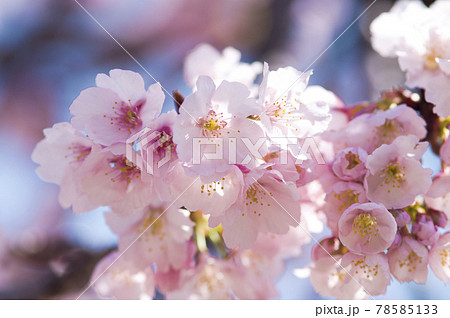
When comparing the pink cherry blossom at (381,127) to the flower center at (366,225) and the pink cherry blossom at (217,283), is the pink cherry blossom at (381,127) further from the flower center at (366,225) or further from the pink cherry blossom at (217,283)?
the pink cherry blossom at (217,283)

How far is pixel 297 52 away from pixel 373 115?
716mm

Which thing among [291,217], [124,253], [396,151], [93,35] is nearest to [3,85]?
[93,35]

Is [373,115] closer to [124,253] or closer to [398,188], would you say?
[398,188]

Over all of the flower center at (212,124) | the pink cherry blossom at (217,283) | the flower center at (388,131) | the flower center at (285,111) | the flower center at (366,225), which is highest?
the flower center at (285,111)

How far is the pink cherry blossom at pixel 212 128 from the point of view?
72 centimetres

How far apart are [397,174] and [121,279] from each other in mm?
786

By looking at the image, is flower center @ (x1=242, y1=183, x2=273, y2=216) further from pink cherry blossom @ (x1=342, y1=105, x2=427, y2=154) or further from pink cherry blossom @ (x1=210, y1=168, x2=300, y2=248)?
pink cherry blossom @ (x1=342, y1=105, x2=427, y2=154)

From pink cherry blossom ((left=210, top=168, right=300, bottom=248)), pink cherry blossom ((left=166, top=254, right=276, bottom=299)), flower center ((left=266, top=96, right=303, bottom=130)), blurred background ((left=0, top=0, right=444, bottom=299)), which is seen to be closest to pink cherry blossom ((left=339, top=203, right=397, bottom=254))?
pink cherry blossom ((left=210, top=168, right=300, bottom=248))

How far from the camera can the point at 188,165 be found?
0.71 meters

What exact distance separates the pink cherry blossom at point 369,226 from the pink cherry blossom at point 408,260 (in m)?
0.05

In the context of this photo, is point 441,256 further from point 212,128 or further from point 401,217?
point 212,128

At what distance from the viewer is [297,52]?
63.4 inches

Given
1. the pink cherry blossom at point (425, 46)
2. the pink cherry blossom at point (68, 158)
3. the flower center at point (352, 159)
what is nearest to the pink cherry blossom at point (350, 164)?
the flower center at point (352, 159)

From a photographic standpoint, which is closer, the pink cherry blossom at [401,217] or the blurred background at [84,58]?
the pink cherry blossom at [401,217]
